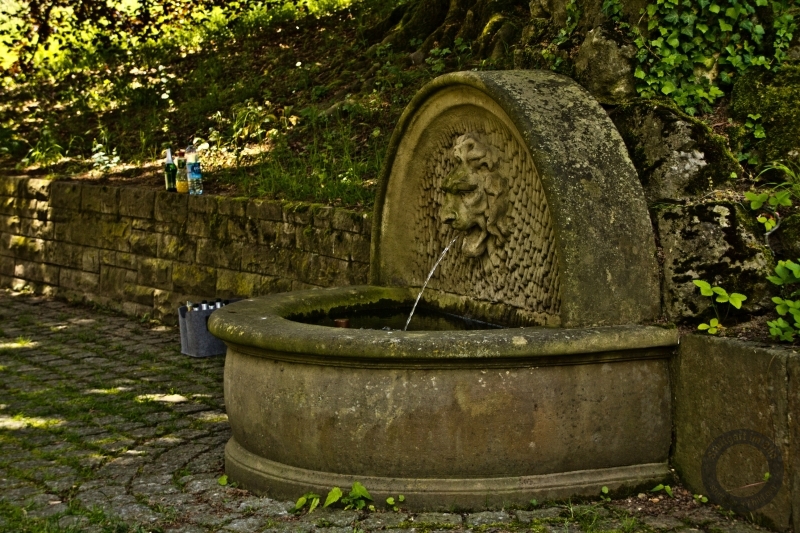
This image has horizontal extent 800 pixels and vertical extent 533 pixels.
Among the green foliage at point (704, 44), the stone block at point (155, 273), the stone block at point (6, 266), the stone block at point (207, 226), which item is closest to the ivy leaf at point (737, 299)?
the green foliage at point (704, 44)

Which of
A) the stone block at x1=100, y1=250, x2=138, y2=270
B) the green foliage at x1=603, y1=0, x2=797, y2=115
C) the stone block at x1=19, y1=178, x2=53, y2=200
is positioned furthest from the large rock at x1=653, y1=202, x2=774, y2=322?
the stone block at x1=19, y1=178, x2=53, y2=200

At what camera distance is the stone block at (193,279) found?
810cm

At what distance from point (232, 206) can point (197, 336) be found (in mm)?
1180

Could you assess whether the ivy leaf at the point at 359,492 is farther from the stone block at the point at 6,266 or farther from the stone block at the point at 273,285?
the stone block at the point at 6,266

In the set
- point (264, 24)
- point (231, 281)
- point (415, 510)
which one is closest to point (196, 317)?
point (231, 281)

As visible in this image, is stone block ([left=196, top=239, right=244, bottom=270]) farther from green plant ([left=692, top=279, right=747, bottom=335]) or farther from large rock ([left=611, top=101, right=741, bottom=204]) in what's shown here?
green plant ([left=692, top=279, right=747, bottom=335])

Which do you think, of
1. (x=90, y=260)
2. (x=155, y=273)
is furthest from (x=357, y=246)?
(x=90, y=260)

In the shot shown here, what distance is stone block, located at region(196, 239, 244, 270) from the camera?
785cm

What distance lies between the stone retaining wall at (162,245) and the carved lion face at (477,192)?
1.83 m

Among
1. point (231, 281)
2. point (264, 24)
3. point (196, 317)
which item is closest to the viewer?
point (196, 317)

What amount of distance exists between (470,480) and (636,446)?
67cm

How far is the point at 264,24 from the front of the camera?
39.6 feet

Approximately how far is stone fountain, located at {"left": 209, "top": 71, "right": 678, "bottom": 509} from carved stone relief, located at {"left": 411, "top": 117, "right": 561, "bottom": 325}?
0.02m

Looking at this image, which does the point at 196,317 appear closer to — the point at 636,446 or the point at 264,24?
the point at 636,446
